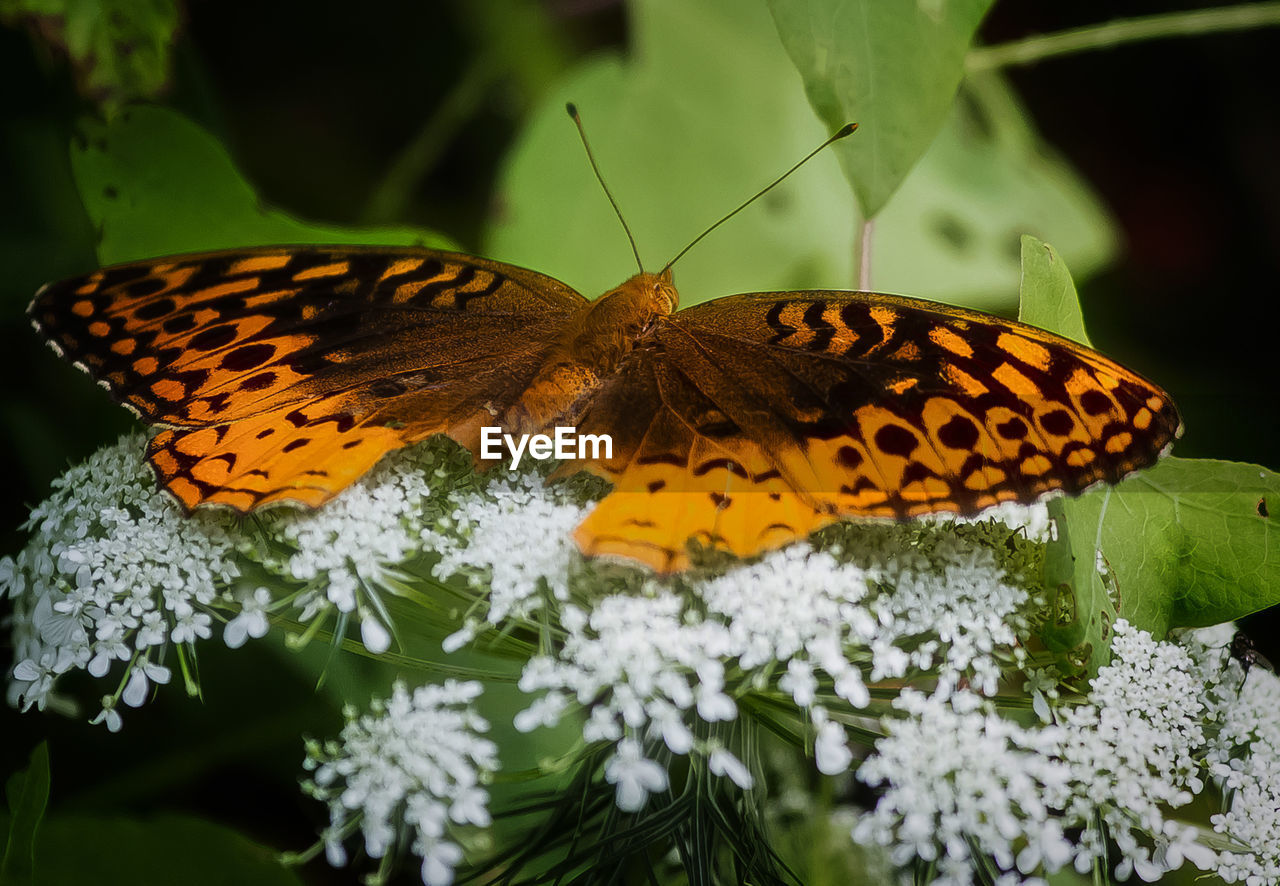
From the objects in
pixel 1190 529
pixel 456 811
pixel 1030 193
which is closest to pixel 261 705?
pixel 456 811

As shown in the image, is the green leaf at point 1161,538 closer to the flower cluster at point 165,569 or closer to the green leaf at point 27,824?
the flower cluster at point 165,569

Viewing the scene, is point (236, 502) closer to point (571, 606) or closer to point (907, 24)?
point (571, 606)

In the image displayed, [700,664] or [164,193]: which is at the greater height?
[164,193]

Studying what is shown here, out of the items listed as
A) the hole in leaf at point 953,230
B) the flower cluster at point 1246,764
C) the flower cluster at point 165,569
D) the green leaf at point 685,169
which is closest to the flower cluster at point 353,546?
the flower cluster at point 165,569

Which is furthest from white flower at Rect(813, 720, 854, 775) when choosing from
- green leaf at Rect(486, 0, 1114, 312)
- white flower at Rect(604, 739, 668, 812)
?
green leaf at Rect(486, 0, 1114, 312)

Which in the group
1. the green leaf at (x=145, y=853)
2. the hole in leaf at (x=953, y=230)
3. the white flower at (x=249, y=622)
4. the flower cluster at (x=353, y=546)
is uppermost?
the hole in leaf at (x=953, y=230)

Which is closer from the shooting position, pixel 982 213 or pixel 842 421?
pixel 842 421

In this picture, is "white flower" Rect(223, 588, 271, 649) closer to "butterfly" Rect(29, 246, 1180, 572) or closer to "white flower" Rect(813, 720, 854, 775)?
"butterfly" Rect(29, 246, 1180, 572)

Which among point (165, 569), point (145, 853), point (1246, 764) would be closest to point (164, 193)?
point (165, 569)

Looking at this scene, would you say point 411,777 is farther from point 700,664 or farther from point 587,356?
point 587,356
